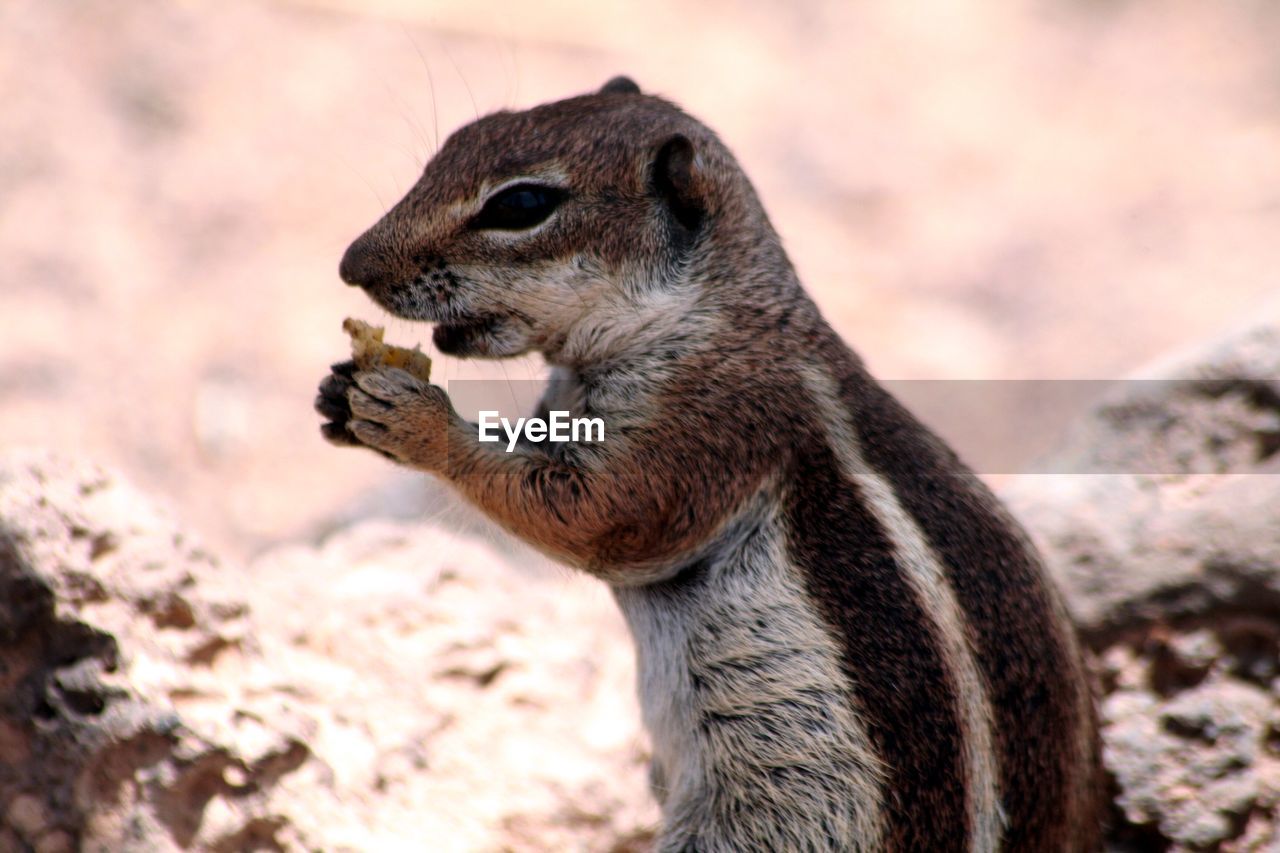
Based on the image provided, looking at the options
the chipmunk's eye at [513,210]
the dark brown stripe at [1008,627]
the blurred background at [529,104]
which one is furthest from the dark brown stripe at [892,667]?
the blurred background at [529,104]

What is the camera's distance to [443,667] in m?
4.04

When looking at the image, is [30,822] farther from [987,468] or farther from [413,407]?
[987,468]

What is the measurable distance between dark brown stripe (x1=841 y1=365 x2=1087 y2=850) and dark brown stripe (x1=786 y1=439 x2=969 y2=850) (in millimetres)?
128

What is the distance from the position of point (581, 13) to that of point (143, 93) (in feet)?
10.2

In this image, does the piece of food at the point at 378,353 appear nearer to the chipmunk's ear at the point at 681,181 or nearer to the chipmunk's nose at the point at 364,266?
the chipmunk's nose at the point at 364,266

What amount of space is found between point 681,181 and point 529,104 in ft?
18.0

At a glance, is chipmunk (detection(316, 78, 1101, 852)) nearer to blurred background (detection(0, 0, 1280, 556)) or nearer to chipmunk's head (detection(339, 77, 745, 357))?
chipmunk's head (detection(339, 77, 745, 357))

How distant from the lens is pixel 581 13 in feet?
30.6

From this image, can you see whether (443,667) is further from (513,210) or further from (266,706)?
(513,210)

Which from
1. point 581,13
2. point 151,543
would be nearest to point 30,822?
point 151,543

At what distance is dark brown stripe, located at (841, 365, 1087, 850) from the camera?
291cm

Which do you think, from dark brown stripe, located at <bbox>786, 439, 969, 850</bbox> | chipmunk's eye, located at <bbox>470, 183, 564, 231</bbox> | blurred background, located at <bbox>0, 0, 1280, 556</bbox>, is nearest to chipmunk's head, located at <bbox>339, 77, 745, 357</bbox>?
chipmunk's eye, located at <bbox>470, 183, 564, 231</bbox>

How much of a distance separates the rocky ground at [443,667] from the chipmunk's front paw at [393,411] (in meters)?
0.73

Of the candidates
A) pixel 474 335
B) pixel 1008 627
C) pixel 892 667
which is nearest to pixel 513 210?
pixel 474 335
